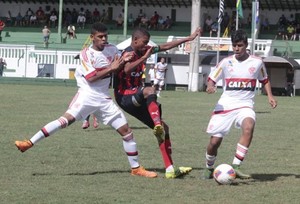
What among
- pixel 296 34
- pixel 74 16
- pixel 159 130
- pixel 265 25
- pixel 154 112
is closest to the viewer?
pixel 159 130

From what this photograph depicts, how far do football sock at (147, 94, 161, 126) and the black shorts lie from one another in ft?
0.41

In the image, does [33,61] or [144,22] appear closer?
[33,61]

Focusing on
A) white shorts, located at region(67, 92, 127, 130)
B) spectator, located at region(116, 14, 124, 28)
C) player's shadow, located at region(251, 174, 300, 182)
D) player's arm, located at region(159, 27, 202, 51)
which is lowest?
spectator, located at region(116, 14, 124, 28)

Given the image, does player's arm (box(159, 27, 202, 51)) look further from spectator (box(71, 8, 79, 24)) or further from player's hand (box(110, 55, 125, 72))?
spectator (box(71, 8, 79, 24))

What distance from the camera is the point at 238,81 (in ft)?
35.4

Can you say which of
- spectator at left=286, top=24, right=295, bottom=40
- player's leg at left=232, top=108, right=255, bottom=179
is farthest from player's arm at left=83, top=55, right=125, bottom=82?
spectator at left=286, top=24, right=295, bottom=40

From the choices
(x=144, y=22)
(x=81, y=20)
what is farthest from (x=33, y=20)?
(x=144, y=22)

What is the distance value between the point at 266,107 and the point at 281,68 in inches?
584

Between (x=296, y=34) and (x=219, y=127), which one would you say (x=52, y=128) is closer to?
(x=219, y=127)

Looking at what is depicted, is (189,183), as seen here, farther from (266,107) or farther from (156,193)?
(266,107)

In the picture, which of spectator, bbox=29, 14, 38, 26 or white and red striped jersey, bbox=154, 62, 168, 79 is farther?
spectator, bbox=29, 14, 38, 26

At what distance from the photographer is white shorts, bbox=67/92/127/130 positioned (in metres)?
11.1

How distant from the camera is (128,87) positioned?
11.3 metres

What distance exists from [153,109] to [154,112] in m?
0.07
